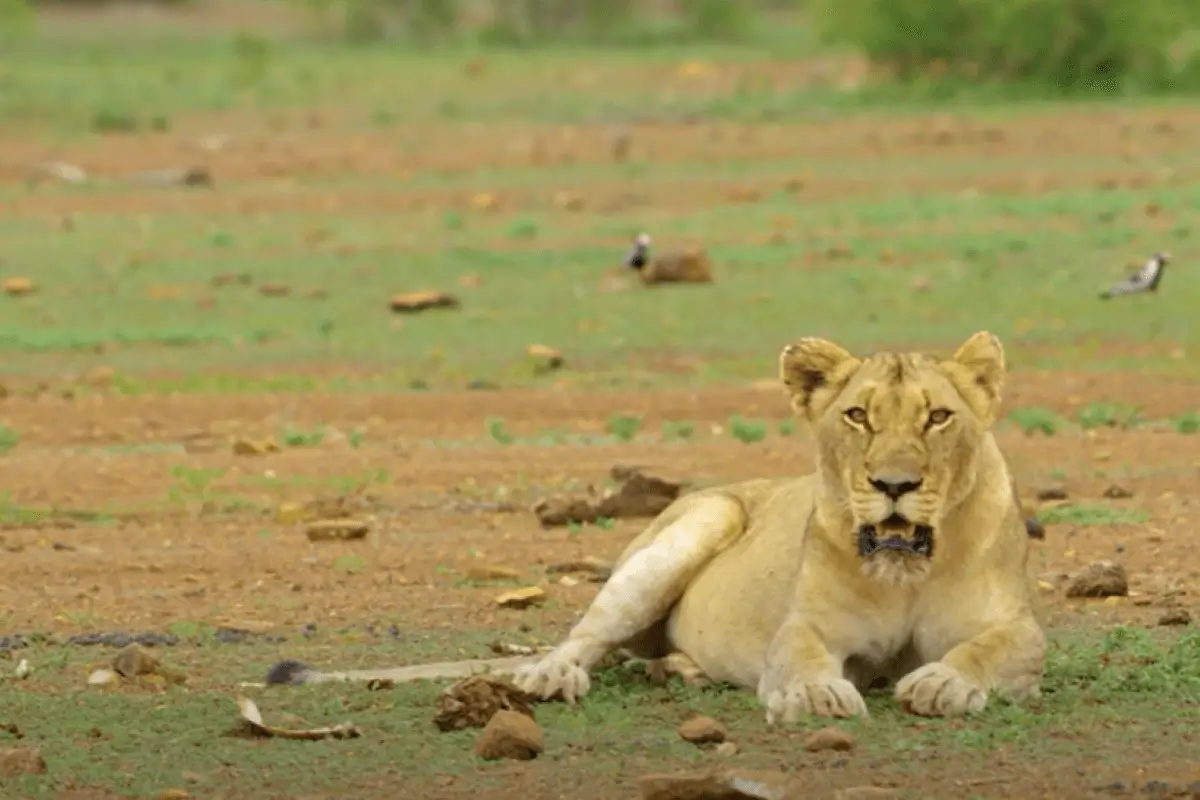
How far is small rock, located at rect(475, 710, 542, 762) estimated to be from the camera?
19.0ft

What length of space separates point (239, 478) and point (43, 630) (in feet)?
10.2

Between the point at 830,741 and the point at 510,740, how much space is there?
60 cm

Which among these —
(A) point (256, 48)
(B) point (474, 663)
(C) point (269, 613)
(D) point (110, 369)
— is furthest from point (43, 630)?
(A) point (256, 48)

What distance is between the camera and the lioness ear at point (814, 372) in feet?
20.1

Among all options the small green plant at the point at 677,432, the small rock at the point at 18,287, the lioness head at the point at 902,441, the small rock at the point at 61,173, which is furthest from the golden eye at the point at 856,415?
the small rock at the point at 61,173

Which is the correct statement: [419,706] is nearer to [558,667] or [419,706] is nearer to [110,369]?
[558,667]

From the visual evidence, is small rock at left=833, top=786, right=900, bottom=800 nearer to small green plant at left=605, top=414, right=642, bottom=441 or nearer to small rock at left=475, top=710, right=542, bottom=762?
small rock at left=475, top=710, right=542, bottom=762

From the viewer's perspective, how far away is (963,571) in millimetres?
6059

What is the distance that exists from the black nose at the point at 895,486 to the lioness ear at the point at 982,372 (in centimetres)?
30

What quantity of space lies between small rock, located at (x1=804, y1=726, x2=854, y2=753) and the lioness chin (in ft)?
0.69

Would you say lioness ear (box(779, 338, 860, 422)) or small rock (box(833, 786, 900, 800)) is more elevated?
lioness ear (box(779, 338, 860, 422))

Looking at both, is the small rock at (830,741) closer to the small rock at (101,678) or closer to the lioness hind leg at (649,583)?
the lioness hind leg at (649,583)

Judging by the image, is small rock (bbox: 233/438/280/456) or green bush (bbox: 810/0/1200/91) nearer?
small rock (bbox: 233/438/280/456)

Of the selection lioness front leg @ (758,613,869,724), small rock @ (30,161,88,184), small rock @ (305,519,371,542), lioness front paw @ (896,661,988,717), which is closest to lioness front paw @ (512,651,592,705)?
lioness front leg @ (758,613,869,724)
